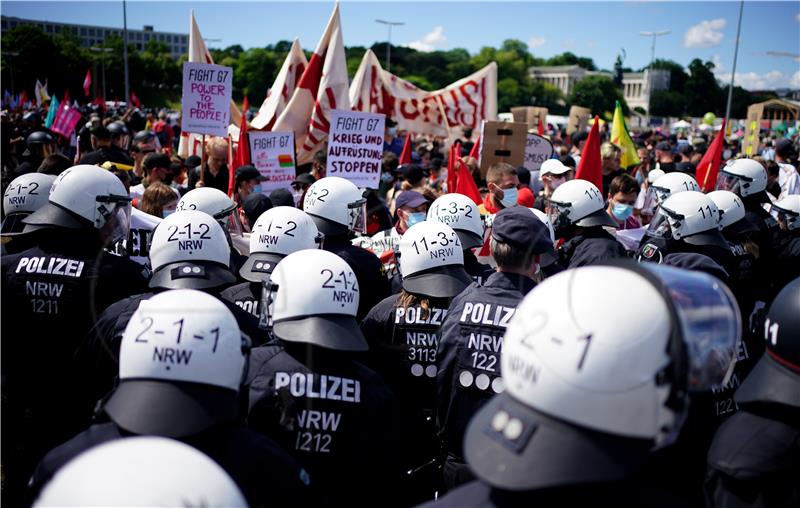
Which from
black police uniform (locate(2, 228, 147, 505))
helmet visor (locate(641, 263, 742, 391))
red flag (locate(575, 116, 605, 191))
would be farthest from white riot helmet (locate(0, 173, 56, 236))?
red flag (locate(575, 116, 605, 191))

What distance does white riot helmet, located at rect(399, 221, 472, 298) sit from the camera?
4.74 m

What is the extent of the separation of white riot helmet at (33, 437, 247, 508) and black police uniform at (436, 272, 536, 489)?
2460 millimetres

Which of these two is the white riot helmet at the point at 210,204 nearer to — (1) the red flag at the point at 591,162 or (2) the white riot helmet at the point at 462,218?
(2) the white riot helmet at the point at 462,218

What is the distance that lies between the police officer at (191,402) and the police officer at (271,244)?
A: 2.27m

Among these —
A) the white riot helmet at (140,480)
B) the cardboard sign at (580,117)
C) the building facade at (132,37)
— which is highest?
the building facade at (132,37)

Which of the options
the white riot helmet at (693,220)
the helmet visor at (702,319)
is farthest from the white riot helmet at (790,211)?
the helmet visor at (702,319)

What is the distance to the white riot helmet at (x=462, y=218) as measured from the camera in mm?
6031

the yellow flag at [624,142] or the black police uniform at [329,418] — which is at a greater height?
the yellow flag at [624,142]

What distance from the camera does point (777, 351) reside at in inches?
112

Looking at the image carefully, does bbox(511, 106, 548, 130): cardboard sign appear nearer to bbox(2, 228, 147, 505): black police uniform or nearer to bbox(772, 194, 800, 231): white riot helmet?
bbox(772, 194, 800, 231): white riot helmet

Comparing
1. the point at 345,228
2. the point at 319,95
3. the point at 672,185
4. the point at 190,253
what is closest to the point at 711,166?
the point at 672,185

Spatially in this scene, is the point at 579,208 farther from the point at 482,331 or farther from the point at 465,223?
the point at 482,331

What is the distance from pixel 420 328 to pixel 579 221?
2.40m

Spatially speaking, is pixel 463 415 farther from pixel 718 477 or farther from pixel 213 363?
pixel 213 363
